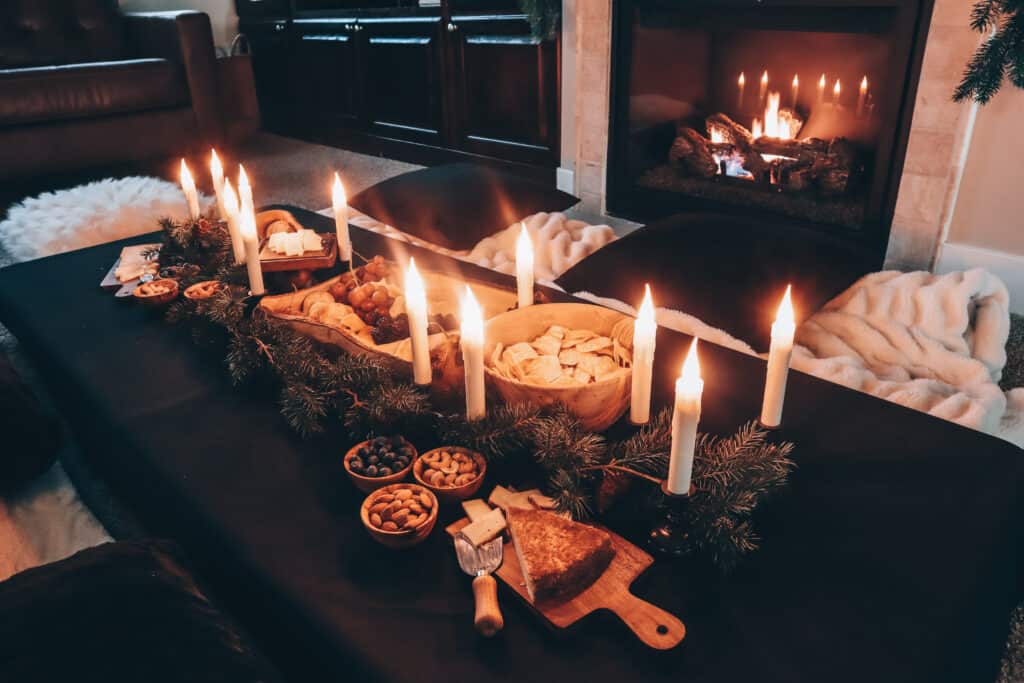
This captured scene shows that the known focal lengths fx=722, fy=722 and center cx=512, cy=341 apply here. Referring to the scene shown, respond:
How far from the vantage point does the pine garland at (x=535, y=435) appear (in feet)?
2.07

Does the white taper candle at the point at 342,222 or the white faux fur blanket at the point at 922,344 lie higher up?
the white taper candle at the point at 342,222

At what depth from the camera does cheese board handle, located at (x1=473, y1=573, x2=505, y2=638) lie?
0.56 meters

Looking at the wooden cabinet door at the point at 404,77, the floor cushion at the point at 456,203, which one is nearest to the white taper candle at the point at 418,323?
the floor cushion at the point at 456,203

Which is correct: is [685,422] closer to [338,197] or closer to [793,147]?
[338,197]

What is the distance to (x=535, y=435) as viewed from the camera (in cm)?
70

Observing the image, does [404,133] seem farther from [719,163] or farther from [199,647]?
[199,647]

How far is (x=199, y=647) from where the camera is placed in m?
0.53

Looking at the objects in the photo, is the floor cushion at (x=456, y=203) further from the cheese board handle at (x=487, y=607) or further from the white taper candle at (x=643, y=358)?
the cheese board handle at (x=487, y=607)

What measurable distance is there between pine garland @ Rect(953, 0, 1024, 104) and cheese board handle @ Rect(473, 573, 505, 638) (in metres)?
1.55

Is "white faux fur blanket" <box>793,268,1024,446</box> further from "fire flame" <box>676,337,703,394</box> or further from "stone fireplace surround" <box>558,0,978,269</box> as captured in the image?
"fire flame" <box>676,337,703,394</box>

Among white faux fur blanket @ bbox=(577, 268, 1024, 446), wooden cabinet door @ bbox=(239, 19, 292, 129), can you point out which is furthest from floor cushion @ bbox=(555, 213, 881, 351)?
wooden cabinet door @ bbox=(239, 19, 292, 129)

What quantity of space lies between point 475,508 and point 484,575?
8cm

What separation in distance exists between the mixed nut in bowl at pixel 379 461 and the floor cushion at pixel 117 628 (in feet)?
0.55

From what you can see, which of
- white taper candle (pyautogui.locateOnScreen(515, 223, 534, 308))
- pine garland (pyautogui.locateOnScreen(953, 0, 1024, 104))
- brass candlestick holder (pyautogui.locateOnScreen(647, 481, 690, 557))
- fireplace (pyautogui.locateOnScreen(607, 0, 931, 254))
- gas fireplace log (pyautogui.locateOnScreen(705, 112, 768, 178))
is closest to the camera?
brass candlestick holder (pyautogui.locateOnScreen(647, 481, 690, 557))
